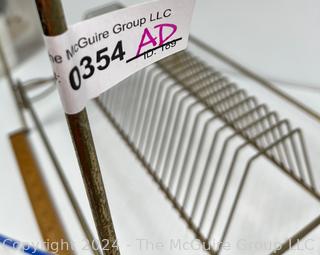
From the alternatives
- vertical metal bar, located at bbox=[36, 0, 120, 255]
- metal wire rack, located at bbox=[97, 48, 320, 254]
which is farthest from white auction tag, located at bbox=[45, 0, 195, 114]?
metal wire rack, located at bbox=[97, 48, 320, 254]

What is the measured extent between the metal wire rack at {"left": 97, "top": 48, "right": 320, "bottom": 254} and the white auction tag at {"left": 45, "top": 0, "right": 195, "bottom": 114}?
34 cm

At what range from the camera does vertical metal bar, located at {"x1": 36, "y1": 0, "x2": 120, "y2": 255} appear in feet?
1.20

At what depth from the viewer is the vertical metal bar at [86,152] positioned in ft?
1.20

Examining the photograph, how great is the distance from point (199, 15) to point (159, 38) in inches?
31.7

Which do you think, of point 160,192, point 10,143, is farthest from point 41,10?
point 10,143

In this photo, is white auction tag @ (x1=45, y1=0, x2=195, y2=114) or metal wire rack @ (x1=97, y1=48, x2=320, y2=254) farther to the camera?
metal wire rack @ (x1=97, y1=48, x2=320, y2=254)

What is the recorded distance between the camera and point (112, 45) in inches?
16.8

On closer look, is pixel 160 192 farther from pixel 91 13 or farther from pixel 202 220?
pixel 91 13

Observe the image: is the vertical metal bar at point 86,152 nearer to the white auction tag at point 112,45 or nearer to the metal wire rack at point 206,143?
the white auction tag at point 112,45

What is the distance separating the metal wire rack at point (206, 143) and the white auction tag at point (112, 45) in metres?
0.34

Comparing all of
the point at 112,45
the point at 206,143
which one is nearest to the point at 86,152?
the point at 112,45

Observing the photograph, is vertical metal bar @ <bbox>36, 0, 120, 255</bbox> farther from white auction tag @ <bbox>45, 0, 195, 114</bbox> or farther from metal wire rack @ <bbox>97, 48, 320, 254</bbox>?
metal wire rack @ <bbox>97, 48, 320, 254</bbox>

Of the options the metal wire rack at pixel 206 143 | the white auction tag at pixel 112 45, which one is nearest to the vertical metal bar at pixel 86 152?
the white auction tag at pixel 112 45

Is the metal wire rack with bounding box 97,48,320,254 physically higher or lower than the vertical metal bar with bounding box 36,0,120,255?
lower
